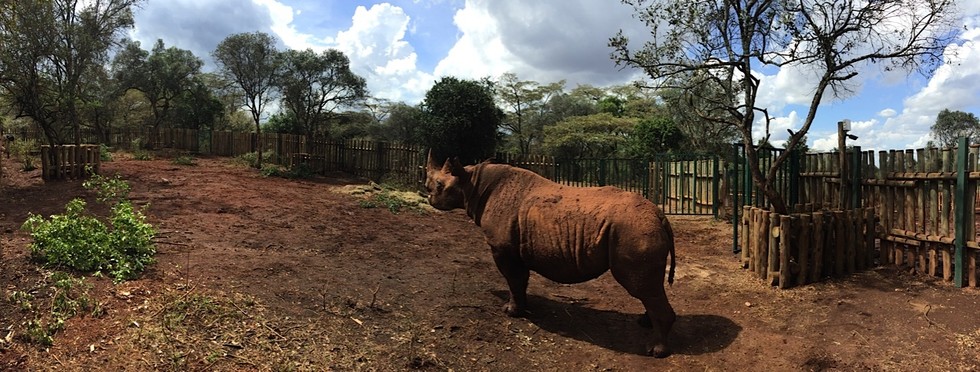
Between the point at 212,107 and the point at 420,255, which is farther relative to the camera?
the point at 212,107

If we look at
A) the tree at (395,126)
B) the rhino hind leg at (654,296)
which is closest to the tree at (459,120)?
the rhino hind leg at (654,296)

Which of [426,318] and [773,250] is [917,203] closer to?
[773,250]

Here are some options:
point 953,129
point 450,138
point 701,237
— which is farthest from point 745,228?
point 953,129

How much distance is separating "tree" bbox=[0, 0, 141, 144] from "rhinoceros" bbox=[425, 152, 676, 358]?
6448 millimetres

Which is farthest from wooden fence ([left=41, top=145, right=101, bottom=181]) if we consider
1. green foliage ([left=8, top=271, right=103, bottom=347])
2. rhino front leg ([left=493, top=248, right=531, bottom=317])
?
rhino front leg ([left=493, top=248, right=531, bottom=317])

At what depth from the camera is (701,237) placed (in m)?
11.3

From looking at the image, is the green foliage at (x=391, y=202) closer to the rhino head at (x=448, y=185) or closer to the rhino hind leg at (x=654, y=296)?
the rhino head at (x=448, y=185)

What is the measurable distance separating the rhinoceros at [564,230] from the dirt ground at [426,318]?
0.59m

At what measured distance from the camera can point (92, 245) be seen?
554cm

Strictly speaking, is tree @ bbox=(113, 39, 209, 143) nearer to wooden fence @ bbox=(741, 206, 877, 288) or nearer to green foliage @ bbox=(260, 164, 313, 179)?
green foliage @ bbox=(260, 164, 313, 179)

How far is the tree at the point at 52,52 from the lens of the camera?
1377 cm

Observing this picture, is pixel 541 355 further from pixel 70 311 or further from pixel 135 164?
pixel 135 164

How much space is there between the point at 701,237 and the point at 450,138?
9.43m

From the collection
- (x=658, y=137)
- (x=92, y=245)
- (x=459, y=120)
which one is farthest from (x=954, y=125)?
(x=92, y=245)
